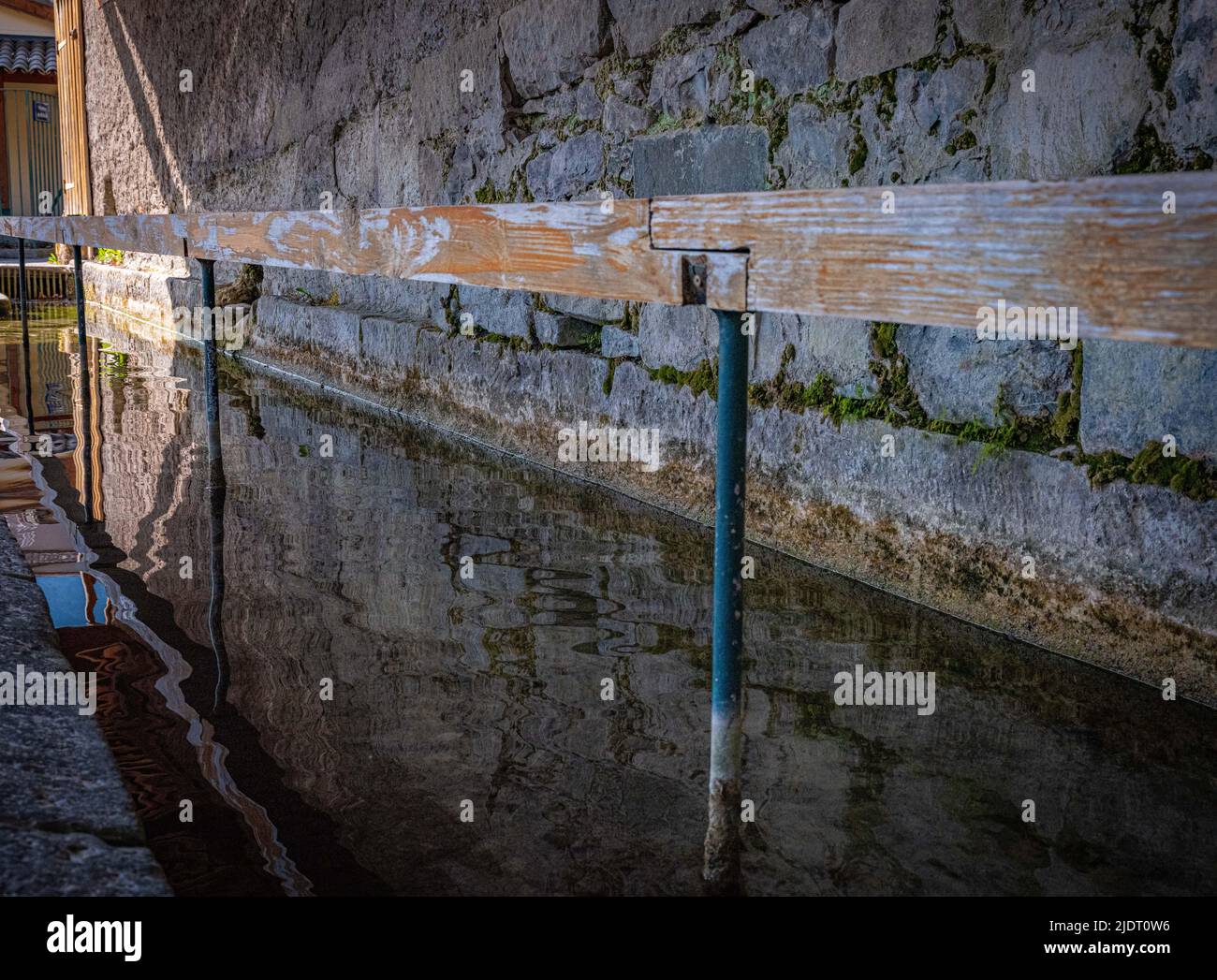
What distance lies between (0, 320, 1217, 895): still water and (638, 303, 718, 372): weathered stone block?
49 cm

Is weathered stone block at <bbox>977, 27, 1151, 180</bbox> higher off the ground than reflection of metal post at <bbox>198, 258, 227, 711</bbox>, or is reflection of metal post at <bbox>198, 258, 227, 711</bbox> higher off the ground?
weathered stone block at <bbox>977, 27, 1151, 180</bbox>

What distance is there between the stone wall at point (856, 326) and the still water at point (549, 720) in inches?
6.9

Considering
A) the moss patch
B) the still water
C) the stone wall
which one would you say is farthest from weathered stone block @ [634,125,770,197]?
the still water

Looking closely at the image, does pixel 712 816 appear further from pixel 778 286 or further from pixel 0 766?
pixel 0 766

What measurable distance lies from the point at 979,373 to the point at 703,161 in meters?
1.26

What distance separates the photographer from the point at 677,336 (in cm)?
377

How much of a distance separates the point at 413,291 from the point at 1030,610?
367 cm

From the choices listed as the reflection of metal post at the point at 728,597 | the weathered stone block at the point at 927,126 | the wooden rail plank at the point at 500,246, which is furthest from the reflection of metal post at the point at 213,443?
the weathered stone block at the point at 927,126

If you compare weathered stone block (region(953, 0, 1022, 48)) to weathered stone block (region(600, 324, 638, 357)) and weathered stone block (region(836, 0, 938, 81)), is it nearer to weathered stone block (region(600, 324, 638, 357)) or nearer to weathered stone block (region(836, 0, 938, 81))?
weathered stone block (region(836, 0, 938, 81))

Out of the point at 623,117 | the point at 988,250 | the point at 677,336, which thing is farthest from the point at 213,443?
the point at 988,250

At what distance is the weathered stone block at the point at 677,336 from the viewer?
3.64 metres

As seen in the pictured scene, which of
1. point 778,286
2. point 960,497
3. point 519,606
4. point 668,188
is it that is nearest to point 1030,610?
point 960,497

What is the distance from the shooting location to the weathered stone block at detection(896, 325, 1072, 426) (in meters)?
2.64
